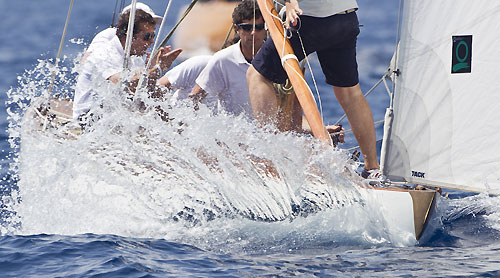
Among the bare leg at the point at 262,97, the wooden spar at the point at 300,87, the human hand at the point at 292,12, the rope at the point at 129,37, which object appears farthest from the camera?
the rope at the point at 129,37

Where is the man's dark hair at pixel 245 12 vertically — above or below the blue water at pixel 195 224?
above

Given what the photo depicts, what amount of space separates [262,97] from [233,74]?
77cm

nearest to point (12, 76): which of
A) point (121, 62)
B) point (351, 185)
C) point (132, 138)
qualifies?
point (121, 62)

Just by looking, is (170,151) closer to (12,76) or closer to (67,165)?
(67,165)

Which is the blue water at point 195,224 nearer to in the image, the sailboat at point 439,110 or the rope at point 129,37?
the sailboat at point 439,110

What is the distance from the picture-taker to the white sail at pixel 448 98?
4.66 metres

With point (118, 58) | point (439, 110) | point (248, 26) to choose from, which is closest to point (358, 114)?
point (439, 110)

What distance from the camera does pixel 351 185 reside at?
4641mm

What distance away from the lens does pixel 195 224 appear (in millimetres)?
4957

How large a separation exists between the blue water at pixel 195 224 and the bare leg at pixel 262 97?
0.89ft

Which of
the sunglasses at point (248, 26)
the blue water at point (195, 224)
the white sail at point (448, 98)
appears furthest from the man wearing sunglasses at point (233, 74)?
the white sail at point (448, 98)

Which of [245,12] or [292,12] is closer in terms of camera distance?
[292,12]

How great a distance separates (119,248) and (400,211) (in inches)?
58.7

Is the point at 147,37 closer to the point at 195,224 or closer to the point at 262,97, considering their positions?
the point at 262,97
